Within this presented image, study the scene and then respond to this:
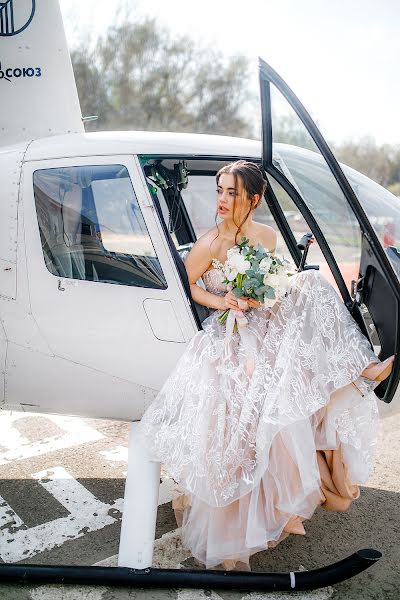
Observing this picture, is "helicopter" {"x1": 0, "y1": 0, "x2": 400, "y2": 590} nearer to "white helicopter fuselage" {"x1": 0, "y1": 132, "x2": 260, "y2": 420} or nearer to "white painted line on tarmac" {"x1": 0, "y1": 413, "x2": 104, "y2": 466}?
"white helicopter fuselage" {"x1": 0, "y1": 132, "x2": 260, "y2": 420}

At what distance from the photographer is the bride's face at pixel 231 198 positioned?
2.76 meters

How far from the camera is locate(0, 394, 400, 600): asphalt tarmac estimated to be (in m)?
2.66

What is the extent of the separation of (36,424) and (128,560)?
217 cm

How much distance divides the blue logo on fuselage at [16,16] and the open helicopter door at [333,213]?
5.80ft

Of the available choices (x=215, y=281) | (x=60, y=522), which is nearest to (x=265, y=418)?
(x=215, y=281)

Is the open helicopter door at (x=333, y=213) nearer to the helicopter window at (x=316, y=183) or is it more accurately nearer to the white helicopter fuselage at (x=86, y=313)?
the helicopter window at (x=316, y=183)

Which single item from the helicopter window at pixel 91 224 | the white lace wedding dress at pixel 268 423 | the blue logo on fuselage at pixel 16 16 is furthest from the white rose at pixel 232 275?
the blue logo on fuselage at pixel 16 16

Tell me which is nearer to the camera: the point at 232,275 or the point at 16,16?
the point at 232,275

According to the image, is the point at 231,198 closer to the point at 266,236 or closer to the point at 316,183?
the point at 266,236

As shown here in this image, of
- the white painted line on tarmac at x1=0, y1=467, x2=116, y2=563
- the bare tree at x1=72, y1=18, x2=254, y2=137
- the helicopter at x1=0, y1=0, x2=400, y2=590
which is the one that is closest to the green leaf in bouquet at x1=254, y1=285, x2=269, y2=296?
the helicopter at x1=0, y1=0, x2=400, y2=590

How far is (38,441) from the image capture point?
424 cm

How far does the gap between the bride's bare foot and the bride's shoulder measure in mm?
828

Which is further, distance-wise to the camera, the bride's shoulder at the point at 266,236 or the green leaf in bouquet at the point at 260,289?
the bride's shoulder at the point at 266,236

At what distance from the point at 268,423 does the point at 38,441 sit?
240cm
